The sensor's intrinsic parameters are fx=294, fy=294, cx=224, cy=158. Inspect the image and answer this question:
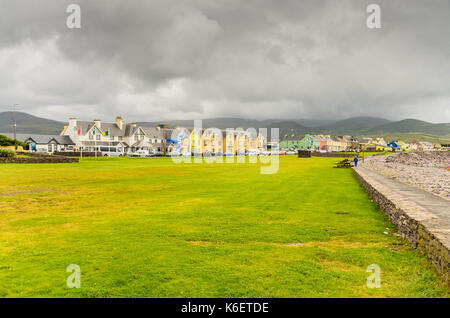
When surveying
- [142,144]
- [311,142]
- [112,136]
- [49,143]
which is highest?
[112,136]

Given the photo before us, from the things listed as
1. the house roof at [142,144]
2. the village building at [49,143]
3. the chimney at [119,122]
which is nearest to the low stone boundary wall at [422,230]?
the house roof at [142,144]

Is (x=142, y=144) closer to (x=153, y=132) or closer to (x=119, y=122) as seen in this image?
(x=153, y=132)

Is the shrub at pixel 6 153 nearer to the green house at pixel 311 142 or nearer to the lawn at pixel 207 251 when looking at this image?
the lawn at pixel 207 251

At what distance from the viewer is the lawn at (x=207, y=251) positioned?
596 cm

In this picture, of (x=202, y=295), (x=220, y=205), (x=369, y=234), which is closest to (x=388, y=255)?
(x=369, y=234)

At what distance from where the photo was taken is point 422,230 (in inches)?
298

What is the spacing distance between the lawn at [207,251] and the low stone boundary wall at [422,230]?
275mm

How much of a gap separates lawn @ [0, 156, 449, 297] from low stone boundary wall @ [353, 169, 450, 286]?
28 centimetres

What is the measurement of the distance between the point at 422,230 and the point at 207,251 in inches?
221

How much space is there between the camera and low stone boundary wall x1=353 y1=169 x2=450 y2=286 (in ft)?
20.2

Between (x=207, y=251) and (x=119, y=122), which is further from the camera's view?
(x=119, y=122)

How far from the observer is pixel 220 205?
14.5m

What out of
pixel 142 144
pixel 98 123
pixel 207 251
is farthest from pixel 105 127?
pixel 207 251

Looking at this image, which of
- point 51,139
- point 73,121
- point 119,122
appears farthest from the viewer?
point 119,122
